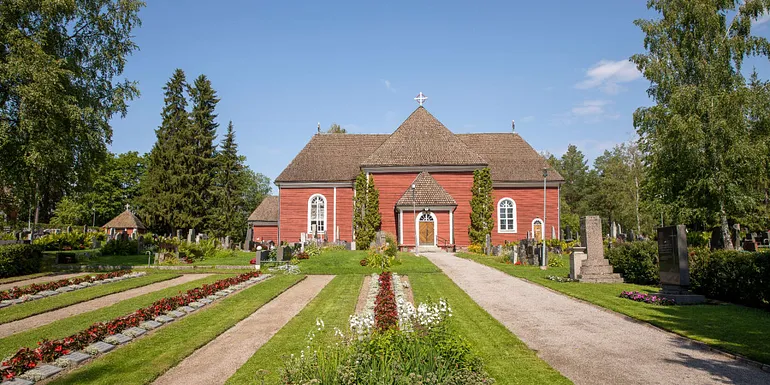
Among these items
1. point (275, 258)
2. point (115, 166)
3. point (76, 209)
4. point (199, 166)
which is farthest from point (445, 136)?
point (115, 166)

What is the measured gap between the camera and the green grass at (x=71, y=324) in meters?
8.17

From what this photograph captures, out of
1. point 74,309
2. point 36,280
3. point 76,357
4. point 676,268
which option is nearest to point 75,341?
point 76,357

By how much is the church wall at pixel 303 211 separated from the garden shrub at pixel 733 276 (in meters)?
27.4

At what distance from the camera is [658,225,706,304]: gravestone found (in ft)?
40.3

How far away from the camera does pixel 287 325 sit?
9641 mm

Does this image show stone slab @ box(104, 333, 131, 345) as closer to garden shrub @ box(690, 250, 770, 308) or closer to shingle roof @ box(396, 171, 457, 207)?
garden shrub @ box(690, 250, 770, 308)

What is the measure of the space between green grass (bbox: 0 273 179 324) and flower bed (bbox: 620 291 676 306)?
1415 cm

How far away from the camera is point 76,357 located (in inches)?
279

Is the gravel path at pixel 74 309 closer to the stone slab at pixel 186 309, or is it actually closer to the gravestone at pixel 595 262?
the stone slab at pixel 186 309

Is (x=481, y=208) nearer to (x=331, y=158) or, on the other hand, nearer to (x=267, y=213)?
(x=331, y=158)

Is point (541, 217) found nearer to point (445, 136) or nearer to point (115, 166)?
point (445, 136)

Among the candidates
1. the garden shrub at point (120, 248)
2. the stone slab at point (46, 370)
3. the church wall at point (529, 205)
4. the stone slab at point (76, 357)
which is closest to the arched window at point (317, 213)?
the garden shrub at point (120, 248)

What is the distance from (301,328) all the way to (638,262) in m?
12.1

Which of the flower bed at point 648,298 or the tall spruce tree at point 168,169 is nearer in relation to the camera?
the flower bed at point 648,298
